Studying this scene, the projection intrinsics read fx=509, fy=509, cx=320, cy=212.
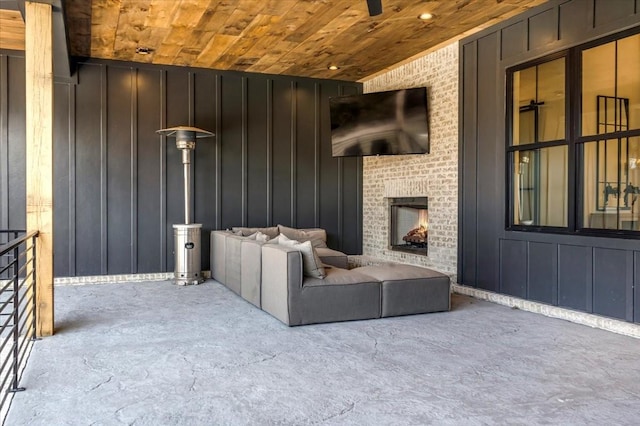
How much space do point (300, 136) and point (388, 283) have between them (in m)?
3.86

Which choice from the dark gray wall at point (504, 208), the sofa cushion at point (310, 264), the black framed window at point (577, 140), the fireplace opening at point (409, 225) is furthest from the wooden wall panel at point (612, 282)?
the fireplace opening at point (409, 225)

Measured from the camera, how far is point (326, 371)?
3.34 meters

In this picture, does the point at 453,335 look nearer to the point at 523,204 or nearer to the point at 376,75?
the point at 523,204

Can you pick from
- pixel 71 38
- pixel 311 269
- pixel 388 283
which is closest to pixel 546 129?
pixel 388 283

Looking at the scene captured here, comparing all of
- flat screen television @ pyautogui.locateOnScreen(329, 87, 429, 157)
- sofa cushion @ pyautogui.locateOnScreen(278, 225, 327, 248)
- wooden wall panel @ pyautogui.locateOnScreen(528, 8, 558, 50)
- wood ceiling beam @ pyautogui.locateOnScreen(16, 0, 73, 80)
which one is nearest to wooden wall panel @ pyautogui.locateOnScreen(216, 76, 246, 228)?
sofa cushion @ pyautogui.locateOnScreen(278, 225, 327, 248)

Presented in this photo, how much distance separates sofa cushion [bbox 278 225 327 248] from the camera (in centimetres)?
743

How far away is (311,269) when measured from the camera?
15.2ft

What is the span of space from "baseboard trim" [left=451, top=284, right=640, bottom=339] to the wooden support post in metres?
4.40

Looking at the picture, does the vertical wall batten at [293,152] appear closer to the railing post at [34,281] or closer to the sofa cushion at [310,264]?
the sofa cushion at [310,264]

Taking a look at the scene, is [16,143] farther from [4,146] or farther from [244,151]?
[244,151]

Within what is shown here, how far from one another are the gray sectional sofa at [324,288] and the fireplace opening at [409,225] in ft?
6.56

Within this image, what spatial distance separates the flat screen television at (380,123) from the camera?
6758 mm

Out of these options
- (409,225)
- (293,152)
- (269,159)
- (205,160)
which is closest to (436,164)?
(409,225)

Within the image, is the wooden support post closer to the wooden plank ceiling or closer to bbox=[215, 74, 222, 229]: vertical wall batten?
the wooden plank ceiling
